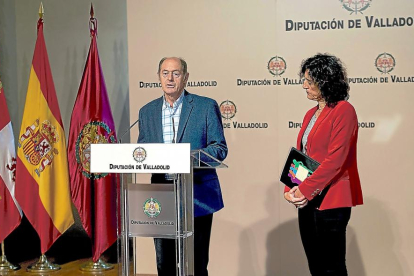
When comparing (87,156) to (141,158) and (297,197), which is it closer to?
(141,158)

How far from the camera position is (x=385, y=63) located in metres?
4.22

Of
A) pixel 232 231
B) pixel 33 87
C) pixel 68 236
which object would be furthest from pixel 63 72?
pixel 232 231

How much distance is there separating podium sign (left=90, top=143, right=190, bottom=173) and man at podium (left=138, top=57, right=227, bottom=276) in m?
0.25

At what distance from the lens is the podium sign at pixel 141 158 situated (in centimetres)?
272

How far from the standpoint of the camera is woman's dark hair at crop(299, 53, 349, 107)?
10.5 ft

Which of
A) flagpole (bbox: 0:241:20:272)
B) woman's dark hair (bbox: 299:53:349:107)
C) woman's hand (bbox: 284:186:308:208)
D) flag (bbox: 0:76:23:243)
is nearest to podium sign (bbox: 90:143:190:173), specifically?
woman's hand (bbox: 284:186:308:208)

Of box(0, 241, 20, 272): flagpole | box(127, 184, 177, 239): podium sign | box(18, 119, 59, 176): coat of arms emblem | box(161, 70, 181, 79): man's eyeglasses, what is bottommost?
box(0, 241, 20, 272): flagpole

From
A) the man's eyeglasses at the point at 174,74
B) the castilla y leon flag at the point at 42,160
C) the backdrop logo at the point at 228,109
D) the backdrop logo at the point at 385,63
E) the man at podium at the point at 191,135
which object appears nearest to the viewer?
the man at podium at the point at 191,135

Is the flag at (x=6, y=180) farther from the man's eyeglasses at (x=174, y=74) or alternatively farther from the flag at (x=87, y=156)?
the man's eyeglasses at (x=174, y=74)

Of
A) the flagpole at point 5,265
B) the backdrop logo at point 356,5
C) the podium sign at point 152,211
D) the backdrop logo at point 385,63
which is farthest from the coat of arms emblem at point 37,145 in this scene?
the backdrop logo at point 385,63

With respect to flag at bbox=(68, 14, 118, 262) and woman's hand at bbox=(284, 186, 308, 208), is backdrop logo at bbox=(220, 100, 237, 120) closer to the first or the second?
flag at bbox=(68, 14, 118, 262)

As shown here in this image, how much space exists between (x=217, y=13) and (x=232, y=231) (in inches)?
66.9

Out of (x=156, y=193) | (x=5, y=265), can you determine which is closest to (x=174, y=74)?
(x=156, y=193)

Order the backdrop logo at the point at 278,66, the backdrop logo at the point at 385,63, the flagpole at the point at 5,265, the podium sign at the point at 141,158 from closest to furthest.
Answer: the podium sign at the point at 141,158 → the backdrop logo at the point at 385,63 → the backdrop logo at the point at 278,66 → the flagpole at the point at 5,265
